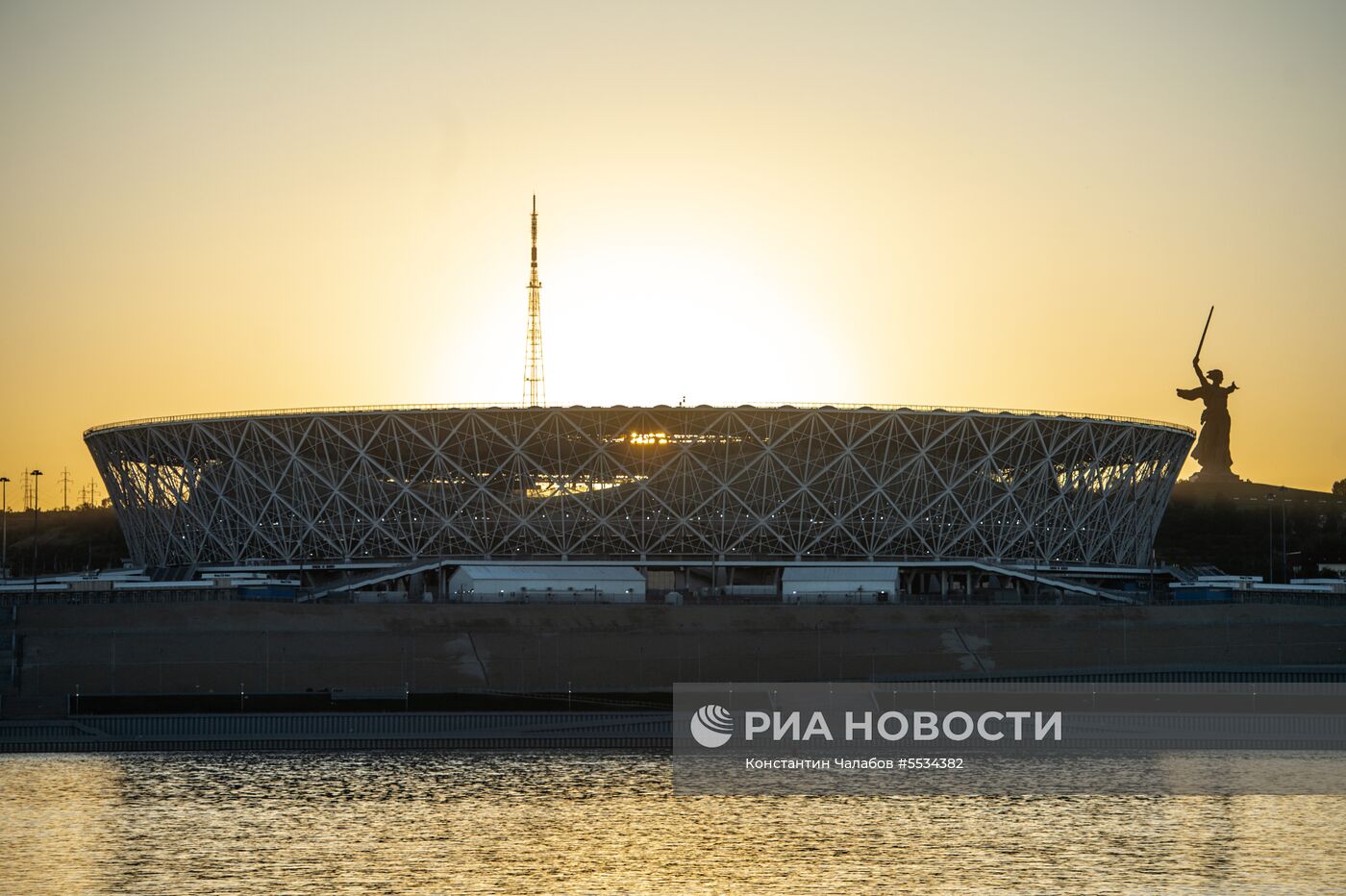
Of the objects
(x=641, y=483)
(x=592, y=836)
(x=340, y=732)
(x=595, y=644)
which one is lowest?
(x=592, y=836)

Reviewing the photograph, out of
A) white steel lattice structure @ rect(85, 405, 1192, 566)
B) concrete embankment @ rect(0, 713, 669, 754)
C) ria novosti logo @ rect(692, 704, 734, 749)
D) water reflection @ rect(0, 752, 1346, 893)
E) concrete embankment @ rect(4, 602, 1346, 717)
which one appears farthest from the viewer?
white steel lattice structure @ rect(85, 405, 1192, 566)

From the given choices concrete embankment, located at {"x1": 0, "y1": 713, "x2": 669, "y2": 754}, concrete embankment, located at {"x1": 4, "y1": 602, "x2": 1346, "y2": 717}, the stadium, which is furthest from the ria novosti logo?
the stadium

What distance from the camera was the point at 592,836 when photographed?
54.6 m

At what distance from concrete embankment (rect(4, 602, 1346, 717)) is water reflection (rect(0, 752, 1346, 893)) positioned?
20.2 metres

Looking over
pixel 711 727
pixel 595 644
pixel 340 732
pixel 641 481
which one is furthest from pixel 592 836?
pixel 641 481

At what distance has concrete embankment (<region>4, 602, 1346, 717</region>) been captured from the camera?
87062mm

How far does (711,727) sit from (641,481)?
39.4m

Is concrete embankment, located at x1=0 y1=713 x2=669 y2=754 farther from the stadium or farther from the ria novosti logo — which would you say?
the stadium

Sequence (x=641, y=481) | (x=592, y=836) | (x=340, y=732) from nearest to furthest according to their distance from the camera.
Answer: (x=592, y=836)
(x=340, y=732)
(x=641, y=481)

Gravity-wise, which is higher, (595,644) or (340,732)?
(595,644)

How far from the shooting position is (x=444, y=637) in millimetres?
92188

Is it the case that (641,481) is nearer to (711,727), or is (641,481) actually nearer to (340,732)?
(711,727)

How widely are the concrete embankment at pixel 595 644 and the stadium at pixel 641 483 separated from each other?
17110 mm

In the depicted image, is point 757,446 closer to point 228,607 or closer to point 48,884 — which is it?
point 228,607
